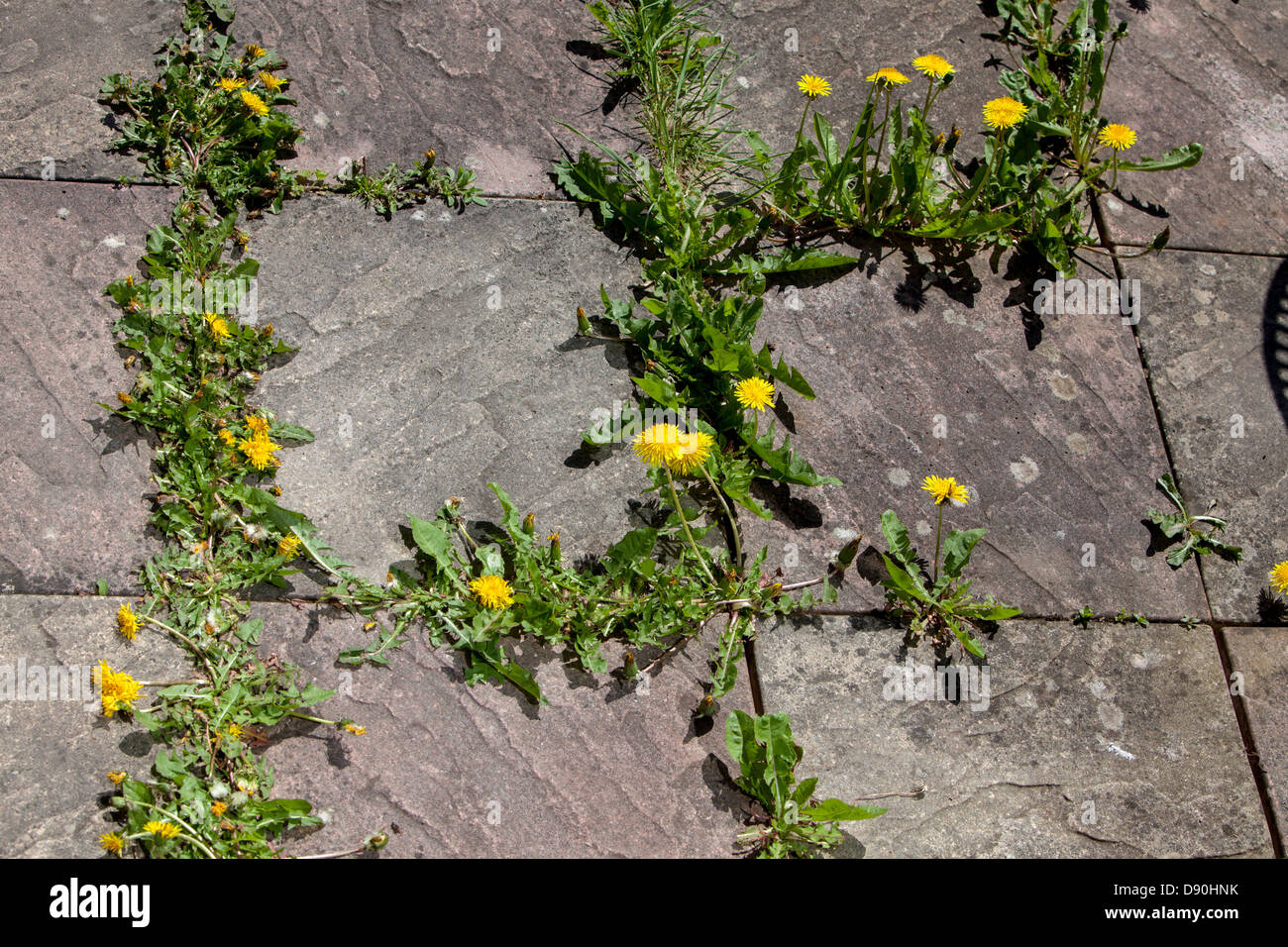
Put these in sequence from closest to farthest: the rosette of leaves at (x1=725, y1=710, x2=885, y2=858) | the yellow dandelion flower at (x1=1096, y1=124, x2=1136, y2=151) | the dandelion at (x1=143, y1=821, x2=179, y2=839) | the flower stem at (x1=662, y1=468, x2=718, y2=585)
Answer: the dandelion at (x1=143, y1=821, x2=179, y2=839) < the rosette of leaves at (x1=725, y1=710, x2=885, y2=858) < the flower stem at (x1=662, y1=468, x2=718, y2=585) < the yellow dandelion flower at (x1=1096, y1=124, x2=1136, y2=151)

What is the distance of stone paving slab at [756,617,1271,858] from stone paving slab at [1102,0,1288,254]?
66.3 inches

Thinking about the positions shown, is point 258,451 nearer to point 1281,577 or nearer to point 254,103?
point 254,103

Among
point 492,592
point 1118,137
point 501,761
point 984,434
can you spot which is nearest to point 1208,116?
point 1118,137

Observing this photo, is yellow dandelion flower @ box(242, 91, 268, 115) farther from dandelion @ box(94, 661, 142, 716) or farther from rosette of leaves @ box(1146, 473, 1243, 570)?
rosette of leaves @ box(1146, 473, 1243, 570)

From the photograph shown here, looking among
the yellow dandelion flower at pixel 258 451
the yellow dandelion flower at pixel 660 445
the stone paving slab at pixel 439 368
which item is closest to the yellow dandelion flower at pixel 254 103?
the stone paving slab at pixel 439 368

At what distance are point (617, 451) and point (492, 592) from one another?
2.04 ft

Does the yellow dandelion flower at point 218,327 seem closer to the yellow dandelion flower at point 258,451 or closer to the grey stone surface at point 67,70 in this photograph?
the yellow dandelion flower at point 258,451

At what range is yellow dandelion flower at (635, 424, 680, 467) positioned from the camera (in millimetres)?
2520

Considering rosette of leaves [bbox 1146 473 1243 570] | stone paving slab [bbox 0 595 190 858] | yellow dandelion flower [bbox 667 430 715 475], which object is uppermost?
yellow dandelion flower [bbox 667 430 715 475]

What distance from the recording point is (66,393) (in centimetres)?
281

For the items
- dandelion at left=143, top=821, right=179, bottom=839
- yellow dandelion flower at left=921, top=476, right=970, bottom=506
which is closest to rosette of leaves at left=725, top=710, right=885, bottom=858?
yellow dandelion flower at left=921, top=476, right=970, bottom=506

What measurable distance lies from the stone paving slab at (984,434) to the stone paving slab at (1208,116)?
A: 24.7 inches
